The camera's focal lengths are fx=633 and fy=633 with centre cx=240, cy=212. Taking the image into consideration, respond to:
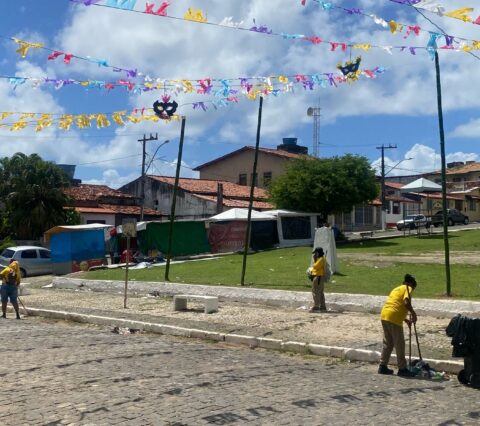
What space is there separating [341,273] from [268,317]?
22.4 feet

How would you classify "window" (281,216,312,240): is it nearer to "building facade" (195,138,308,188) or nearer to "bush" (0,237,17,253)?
"bush" (0,237,17,253)

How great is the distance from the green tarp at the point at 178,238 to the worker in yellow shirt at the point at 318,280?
18.1 metres

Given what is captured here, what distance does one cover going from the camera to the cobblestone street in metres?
6.29

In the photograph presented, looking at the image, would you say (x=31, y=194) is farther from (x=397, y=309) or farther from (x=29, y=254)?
(x=397, y=309)

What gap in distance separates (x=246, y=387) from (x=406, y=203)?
59.2 m

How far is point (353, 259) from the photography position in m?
26.2

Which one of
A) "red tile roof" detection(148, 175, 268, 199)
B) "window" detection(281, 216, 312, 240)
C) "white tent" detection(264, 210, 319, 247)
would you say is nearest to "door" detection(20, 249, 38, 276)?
"white tent" detection(264, 210, 319, 247)

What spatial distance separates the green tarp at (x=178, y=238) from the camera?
32.2 meters

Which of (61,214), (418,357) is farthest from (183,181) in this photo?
(418,357)

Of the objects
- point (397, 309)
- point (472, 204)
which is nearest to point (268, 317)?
point (397, 309)

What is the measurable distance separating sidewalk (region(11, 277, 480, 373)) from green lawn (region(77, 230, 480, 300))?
1.11 m

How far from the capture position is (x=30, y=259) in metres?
29.4

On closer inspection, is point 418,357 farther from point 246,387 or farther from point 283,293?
point 283,293

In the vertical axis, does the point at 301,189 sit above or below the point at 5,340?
above
